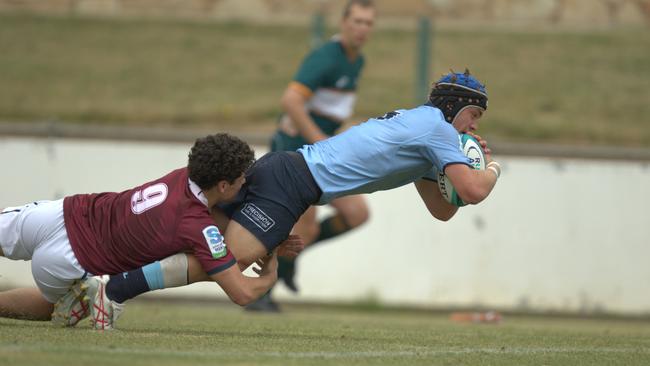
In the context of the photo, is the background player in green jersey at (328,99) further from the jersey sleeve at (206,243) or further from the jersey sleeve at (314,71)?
the jersey sleeve at (206,243)

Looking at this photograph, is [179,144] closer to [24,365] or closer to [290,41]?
[290,41]

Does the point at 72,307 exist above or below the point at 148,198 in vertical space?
below

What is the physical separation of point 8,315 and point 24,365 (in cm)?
189

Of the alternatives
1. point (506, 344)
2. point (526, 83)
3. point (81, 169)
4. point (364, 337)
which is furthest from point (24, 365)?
point (526, 83)

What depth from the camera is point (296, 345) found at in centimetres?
589

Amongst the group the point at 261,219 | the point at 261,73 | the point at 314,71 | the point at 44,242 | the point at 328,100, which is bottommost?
the point at 44,242

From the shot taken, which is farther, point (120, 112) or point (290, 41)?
point (290, 41)

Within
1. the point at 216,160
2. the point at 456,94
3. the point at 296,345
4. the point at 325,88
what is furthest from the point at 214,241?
the point at 325,88

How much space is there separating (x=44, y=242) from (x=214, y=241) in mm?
889

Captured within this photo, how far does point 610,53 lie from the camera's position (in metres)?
15.7

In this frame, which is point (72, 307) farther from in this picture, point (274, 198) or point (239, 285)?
point (274, 198)

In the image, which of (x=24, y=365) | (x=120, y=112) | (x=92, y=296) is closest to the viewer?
(x=24, y=365)

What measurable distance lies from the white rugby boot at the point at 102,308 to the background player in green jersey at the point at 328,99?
11.3 feet

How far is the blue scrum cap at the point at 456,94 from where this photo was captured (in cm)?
650
